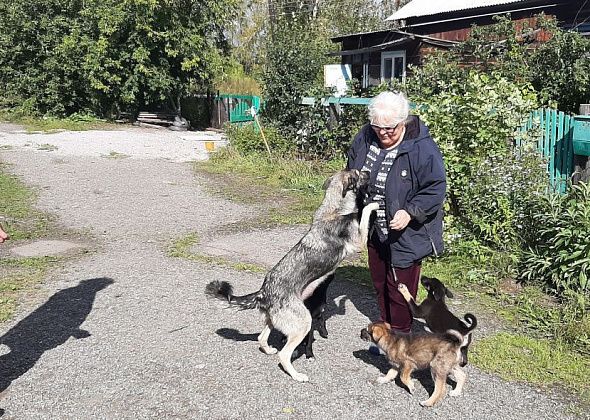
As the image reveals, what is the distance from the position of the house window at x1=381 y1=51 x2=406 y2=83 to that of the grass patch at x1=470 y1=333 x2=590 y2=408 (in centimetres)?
1335

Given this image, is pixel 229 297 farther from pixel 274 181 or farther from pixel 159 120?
pixel 159 120

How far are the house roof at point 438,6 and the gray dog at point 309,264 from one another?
11802mm

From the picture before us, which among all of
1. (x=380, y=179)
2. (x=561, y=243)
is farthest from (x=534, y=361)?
(x=380, y=179)

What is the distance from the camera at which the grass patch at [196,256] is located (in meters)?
6.84

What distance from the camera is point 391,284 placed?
4.24 metres

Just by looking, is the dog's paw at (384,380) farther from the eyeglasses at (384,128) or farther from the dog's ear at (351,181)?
the eyeglasses at (384,128)

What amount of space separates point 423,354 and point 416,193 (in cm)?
104

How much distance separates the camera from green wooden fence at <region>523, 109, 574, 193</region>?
732cm

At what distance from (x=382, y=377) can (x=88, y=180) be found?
974cm

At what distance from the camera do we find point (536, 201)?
6363mm

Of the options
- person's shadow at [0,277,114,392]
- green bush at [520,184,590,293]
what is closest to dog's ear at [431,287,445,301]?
green bush at [520,184,590,293]

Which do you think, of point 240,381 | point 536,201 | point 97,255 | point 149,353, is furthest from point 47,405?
point 536,201

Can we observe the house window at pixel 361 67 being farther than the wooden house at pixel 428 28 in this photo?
Yes

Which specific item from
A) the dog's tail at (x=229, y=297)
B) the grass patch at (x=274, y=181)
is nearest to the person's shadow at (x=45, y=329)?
the dog's tail at (x=229, y=297)
